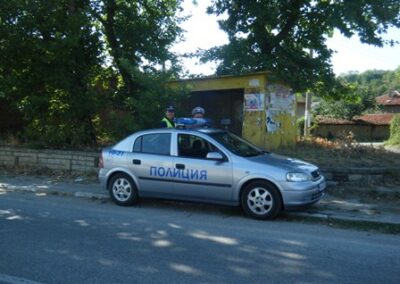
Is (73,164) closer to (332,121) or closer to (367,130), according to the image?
(332,121)

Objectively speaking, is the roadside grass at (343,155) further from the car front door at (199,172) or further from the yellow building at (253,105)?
the car front door at (199,172)

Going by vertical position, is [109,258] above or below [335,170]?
below

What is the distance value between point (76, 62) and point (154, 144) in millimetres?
6937

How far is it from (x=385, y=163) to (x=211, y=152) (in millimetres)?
5646

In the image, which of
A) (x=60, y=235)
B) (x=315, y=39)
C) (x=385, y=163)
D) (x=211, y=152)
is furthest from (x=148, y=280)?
(x=315, y=39)

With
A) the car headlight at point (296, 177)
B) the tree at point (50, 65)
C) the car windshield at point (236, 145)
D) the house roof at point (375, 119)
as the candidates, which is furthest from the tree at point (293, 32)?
the house roof at point (375, 119)

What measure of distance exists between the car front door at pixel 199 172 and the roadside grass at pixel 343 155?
3.72m

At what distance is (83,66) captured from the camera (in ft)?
50.2

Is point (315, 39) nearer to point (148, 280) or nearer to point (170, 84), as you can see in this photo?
point (170, 84)

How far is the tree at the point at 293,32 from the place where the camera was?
14766 mm

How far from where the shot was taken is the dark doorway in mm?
16219

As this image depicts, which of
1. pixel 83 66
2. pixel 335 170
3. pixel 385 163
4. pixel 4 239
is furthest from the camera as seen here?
pixel 83 66

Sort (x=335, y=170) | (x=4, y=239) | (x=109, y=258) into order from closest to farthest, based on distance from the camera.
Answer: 1. (x=109, y=258)
2. (x=4, y=239)
3. (x=335, y=170)

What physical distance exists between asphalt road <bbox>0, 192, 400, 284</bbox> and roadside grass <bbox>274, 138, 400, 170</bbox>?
4.20 m
